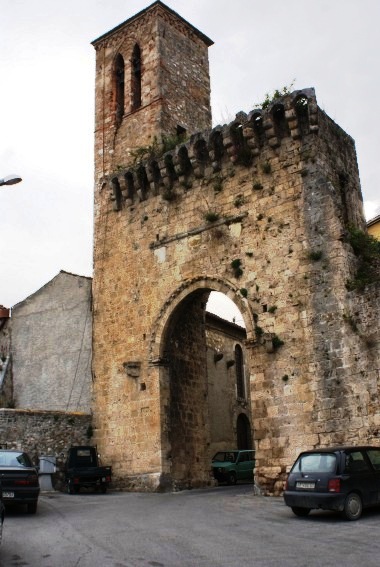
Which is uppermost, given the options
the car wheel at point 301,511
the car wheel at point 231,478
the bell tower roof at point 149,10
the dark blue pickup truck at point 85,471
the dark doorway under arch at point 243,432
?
the bell tower roof at point 149,10

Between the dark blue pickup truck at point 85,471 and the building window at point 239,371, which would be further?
the building window at point 239,371

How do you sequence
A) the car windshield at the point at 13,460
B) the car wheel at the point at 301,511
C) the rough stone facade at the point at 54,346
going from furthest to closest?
the rough stone facade at the point at 54,346 < the car windshield at the point at 13,460 < the car wheel at the point at 301,511

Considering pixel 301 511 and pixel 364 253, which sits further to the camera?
pixel 364 253

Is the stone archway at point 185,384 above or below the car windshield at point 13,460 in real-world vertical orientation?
above

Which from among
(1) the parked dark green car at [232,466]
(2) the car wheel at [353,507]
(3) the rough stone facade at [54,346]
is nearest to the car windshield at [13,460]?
(2) the car wheel at [353,507]

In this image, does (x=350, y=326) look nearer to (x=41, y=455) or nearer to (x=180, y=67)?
(x=41, y=455)

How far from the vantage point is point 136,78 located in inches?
880

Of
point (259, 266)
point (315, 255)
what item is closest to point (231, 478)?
point (259, 266)

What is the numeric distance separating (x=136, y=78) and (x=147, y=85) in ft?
4.06

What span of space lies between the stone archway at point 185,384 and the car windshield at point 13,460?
5.15m

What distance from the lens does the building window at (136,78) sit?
2189cm

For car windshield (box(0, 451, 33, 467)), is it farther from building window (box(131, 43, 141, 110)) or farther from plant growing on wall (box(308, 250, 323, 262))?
building window (box(131, 43, 141, 110))

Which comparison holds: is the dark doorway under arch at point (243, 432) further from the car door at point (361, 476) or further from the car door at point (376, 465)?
the car door at point (361, 476)

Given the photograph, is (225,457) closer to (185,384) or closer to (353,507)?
(185,384)
